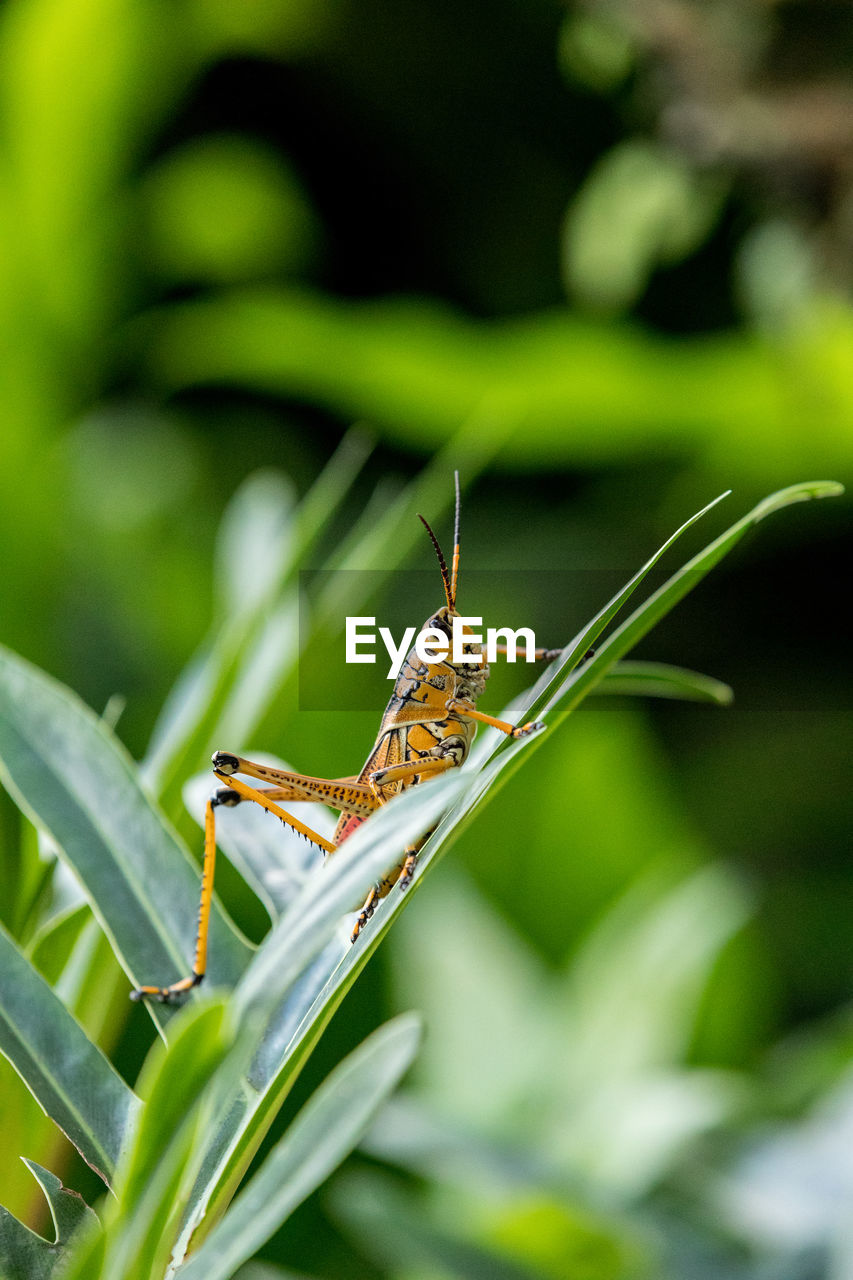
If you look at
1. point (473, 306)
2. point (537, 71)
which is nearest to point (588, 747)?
point (473, 306)

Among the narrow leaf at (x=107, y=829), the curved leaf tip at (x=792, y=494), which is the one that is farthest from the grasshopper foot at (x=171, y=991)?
the curved leaf tip at (x=792, y=494)

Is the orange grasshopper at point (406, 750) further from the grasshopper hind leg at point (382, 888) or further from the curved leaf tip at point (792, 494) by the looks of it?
the curved leaf tip at point (792, 494)

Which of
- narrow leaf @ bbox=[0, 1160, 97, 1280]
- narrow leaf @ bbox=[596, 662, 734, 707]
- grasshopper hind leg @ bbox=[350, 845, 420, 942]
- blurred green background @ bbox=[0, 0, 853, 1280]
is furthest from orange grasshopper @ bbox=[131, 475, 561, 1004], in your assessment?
blurred green background @ bbox=[0, 0, 853, 1280]

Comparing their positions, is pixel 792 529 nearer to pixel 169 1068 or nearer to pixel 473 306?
pixel 473 306

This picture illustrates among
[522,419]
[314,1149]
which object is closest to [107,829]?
[314,1149]

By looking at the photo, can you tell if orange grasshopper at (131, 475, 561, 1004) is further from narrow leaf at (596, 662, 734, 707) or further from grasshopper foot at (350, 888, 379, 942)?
narrow leaf at (596, 662, 734, 707)

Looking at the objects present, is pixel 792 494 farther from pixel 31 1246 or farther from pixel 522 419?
pixel 522 419

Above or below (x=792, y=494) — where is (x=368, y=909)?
below
